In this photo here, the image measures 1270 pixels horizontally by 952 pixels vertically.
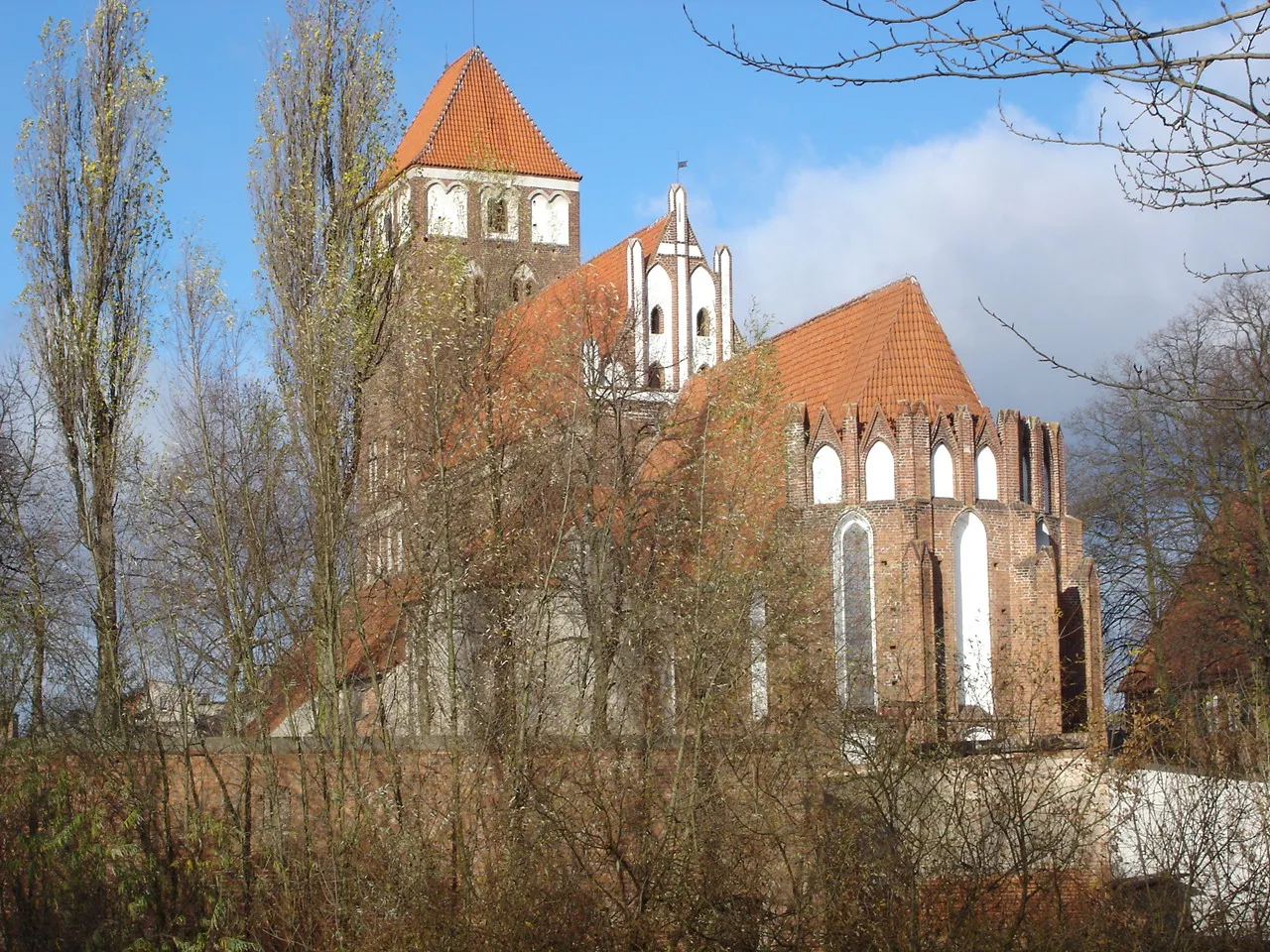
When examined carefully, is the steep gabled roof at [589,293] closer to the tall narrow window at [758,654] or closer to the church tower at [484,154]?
the church tower at [484,154]

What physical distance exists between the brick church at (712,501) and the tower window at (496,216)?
4cm

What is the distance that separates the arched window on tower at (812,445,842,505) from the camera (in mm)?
22172

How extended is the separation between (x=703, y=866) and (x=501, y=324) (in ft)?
34.1

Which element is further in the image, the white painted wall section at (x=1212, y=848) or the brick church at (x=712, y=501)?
the brick church at (x=712, y=501)

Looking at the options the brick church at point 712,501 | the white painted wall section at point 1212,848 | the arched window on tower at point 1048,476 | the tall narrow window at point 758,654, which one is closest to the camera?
the white painted wall section at point 1212,848

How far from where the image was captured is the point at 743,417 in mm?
19688

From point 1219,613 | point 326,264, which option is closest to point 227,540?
point 326,264

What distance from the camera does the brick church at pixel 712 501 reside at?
16.7 metres

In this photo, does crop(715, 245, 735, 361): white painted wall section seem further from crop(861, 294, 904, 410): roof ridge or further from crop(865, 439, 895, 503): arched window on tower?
crop(865, 439, 895, 503): arched window on tower

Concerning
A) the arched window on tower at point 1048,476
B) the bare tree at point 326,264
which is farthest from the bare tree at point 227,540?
the arched window on tower at point 1048,476

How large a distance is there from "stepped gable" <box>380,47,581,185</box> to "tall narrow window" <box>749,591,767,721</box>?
18.2m

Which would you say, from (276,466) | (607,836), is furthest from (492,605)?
(607,836)

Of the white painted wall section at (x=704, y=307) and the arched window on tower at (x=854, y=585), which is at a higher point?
the white painted wall section at (x=704, y=307)

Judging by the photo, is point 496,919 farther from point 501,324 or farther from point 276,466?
point 501,324
